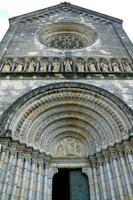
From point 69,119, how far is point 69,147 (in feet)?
3.59

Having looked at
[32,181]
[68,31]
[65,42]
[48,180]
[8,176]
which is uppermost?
[68,31]

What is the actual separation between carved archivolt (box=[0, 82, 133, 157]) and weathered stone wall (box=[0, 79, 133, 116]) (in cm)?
43

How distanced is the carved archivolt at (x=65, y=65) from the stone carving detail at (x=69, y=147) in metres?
3.03

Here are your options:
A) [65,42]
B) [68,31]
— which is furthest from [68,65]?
[68,31]

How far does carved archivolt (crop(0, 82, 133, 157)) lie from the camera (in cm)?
921

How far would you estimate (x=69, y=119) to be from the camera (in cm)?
1045

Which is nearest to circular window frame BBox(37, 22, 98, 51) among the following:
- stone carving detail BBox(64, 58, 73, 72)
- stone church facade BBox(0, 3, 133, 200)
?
stone church facade BBox(0, 3, 133, 200)

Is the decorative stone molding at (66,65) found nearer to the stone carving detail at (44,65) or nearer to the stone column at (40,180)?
the stone carving detail at (44,65)

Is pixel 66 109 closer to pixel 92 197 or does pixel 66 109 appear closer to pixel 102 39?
pixel 92 197

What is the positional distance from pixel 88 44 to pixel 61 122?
6.07 metres

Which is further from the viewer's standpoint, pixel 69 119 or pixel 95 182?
pixel 69 119

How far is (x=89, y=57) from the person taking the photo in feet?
42.0

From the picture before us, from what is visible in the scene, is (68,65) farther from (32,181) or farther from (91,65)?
(32,181)

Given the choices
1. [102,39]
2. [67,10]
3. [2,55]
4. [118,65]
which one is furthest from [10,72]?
[67,10]
